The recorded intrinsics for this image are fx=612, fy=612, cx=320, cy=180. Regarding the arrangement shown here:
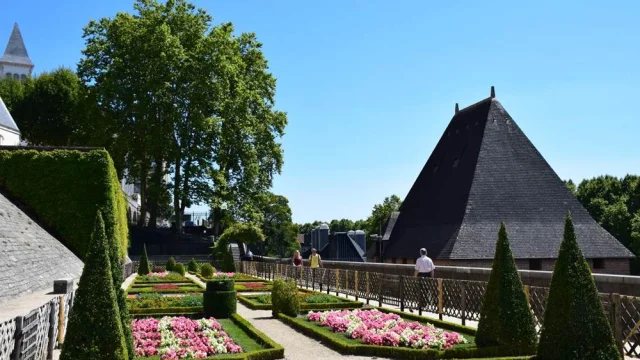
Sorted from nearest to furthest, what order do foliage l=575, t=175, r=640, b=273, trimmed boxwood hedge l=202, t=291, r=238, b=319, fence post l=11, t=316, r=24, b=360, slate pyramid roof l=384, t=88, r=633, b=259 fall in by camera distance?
fence post l=11, t=316, r=24, b=360 → trimmed boxwood hedge l=202, t=291, r=238, b=319 → slate pyramid roof l=384, t=88, r=633, b=259 → foliage l=575, t=175, r=640, b=273

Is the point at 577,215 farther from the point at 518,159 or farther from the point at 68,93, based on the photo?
the point at 68,93

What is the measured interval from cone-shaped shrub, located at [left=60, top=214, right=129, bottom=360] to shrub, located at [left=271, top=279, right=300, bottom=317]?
36.1ft

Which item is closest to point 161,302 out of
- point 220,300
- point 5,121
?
point 220,300

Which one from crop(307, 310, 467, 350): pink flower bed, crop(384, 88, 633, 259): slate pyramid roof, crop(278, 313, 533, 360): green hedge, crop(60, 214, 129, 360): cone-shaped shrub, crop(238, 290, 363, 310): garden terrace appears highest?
crop(384, 88, 633, 259): slate pyramid roof

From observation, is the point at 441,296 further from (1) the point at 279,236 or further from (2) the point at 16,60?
(2) the point at 16,60

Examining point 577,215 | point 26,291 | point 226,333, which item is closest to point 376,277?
point 226,333

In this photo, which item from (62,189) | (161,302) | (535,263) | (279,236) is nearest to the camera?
(161,302)

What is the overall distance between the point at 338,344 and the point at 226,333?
3.09 meters

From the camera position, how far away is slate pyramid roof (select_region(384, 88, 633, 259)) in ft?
106

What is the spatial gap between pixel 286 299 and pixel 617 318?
9.66 meters

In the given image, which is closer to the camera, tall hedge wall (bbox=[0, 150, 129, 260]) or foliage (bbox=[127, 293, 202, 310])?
foliage (bbox=[127, 293, 202, 310])

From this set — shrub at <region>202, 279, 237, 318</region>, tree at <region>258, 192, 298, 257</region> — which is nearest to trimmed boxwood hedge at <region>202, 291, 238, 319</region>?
shrub at <region>202, 279, 237, 318</region>

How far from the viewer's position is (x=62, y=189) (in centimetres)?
2961

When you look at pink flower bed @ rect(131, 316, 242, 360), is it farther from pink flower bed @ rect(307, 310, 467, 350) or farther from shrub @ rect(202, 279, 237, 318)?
pink flower bed @ rect(307, 310, 467, 350)
